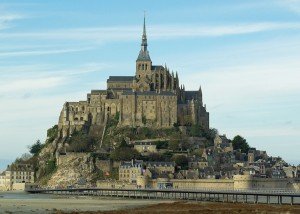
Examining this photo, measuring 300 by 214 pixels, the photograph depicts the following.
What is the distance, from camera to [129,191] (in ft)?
440

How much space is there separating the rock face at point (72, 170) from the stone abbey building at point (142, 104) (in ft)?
29.4

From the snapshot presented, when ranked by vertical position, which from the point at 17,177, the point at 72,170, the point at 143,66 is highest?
the point at 143,66

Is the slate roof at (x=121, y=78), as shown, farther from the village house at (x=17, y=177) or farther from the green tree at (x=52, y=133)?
the village house at (x=17, y=177)

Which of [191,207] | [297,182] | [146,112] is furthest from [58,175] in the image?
[191,207]

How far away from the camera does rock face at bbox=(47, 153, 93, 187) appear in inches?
5925

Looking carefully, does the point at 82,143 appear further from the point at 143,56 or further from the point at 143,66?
the point at 143,56

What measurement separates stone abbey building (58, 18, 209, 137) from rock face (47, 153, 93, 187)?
898 cm

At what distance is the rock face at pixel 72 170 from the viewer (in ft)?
494

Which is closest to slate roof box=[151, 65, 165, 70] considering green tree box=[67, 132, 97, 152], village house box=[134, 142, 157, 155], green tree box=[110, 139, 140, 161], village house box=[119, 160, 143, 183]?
green tree box=[67, 132, 97, 152]

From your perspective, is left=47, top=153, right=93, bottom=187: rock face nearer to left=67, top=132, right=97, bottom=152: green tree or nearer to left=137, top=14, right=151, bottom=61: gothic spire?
left=67, top=132, right=97, bottom=152: green tree

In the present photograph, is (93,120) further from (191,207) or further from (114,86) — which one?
(191,207)

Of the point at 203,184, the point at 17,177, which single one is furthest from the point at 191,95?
the point at 17,177

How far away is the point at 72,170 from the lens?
152 m

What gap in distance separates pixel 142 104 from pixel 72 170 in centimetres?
1760
